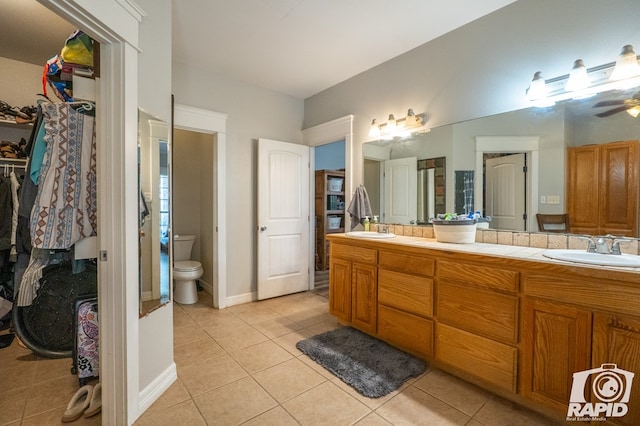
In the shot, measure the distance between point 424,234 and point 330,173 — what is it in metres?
2.86

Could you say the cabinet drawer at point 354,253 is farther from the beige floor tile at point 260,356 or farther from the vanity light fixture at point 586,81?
the vanity light fixture at point 586,81

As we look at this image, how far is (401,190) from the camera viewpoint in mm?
2809

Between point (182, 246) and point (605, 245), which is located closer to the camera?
point (605, 245)

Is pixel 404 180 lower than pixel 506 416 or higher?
higher

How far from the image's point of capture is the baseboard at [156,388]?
157 cm

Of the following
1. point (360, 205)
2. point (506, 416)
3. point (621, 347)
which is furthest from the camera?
point (360, 205)

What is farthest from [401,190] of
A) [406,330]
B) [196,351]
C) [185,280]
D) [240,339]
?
[185,280]

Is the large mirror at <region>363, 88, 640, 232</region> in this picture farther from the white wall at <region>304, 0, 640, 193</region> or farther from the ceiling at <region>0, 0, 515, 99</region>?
the ceiling at <region>0, 0, 515, 99</region>

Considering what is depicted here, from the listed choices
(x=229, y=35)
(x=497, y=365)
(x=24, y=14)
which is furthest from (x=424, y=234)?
(x=24, y=14)

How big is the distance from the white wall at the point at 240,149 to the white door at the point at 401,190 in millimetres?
1622

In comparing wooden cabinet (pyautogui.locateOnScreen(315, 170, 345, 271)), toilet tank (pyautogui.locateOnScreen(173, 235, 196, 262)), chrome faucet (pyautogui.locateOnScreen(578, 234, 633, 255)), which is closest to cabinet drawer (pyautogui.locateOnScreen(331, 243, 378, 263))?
chrome faucet (pyautogui.locateOnScreen(578, 234, 633, 255))

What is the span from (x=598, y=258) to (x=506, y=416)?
39.3 inches

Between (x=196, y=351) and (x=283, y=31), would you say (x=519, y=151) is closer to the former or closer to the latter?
(x=283, y=31)

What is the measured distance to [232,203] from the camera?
3328mm
